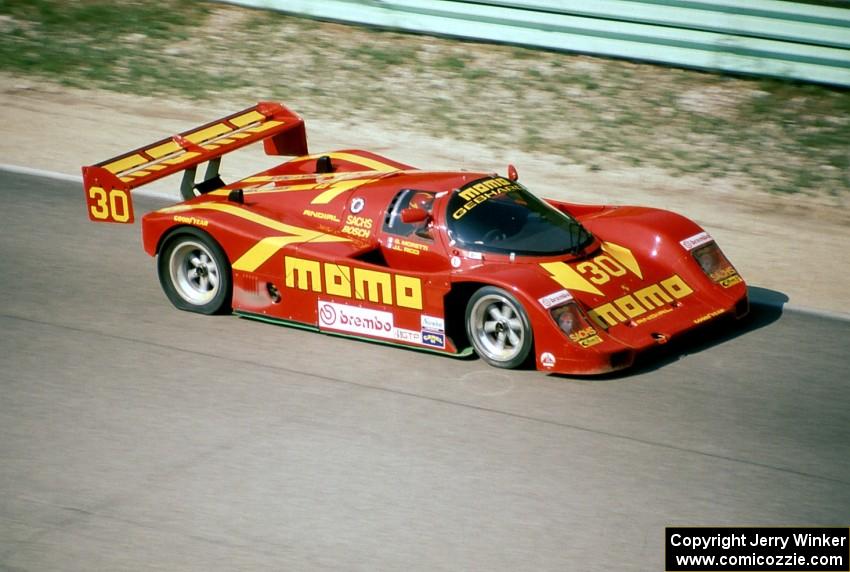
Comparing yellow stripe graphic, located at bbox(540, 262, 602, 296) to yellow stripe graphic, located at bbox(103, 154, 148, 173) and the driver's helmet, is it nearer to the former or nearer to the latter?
the driver's helmet

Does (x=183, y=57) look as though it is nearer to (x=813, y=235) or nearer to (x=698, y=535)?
(x=813, y=235)

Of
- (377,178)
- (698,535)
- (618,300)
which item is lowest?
(698,535)

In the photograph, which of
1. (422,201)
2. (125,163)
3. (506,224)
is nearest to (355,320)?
(422,201)

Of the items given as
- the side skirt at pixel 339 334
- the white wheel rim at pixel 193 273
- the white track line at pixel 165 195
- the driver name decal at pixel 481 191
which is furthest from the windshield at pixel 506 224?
the white wheel rim at pixel 193 273

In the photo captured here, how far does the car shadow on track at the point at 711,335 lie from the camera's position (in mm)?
8305

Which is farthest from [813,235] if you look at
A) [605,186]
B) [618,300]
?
[618,300]

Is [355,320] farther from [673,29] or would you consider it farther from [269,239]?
[673,29]

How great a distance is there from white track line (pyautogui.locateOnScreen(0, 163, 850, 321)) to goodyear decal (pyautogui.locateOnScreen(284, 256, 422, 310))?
10.1 ft

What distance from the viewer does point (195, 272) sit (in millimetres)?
9648

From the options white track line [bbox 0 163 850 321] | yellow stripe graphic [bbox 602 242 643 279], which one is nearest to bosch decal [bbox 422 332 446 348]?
yellow stripe graphic [bbox 602 242 643 279]

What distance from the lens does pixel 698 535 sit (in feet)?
20.7

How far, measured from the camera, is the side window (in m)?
8.84

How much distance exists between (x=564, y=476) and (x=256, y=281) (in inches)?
127

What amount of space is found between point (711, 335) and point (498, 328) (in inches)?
70.0
